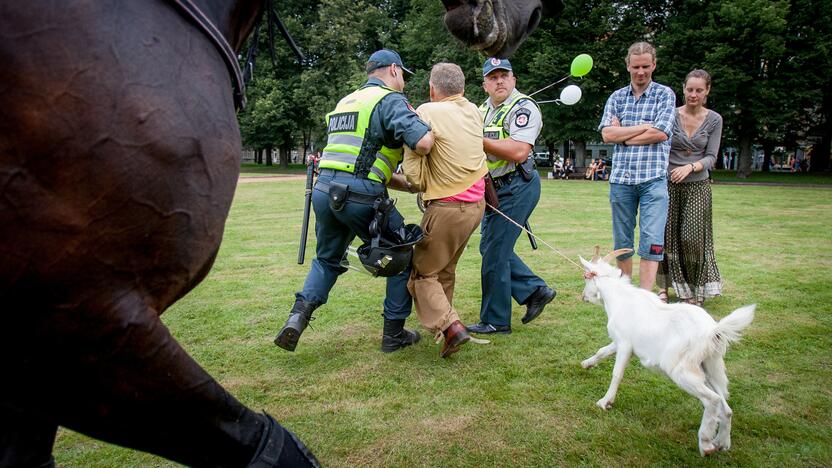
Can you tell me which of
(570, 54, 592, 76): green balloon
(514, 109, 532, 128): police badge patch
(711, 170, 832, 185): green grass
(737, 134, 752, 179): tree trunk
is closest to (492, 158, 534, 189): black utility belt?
(514, 109, 532, 128): police badge patch

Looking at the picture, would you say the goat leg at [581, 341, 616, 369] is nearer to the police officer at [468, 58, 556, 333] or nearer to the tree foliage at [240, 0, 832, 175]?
the police officer at [468, 58, 556, 333]

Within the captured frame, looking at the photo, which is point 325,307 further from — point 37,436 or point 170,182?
point 170,182

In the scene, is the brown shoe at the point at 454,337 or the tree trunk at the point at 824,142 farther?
the tree trunk at the point at 824,142

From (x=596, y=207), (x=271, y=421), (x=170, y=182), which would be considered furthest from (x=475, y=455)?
(x=596, y=207)

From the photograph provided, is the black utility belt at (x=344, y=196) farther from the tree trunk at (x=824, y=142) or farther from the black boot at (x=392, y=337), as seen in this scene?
the tree trunk at (x=824, y=142)

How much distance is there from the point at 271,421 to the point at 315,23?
41.4 metres

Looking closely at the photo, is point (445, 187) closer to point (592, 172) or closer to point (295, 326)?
point (295, 326)

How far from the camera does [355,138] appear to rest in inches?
157

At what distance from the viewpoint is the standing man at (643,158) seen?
5098mm

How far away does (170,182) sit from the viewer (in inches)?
42.5

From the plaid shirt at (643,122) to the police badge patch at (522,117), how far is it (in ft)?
4.28

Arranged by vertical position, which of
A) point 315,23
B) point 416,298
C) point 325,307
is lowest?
point 325,307

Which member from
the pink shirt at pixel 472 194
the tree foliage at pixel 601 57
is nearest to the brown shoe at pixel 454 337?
the pink shirt at pixel 472 194

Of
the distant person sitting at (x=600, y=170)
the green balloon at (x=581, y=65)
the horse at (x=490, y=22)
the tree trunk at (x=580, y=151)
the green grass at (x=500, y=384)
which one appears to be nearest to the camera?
the horse at (x=490, y=22)
